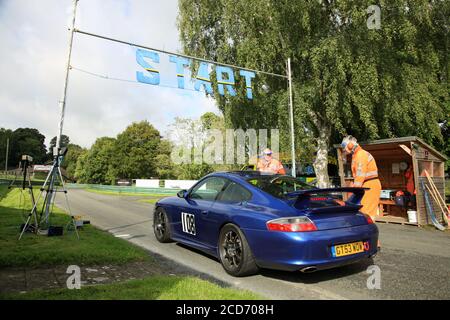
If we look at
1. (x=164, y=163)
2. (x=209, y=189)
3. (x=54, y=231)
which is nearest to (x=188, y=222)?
(x=209, y=189)

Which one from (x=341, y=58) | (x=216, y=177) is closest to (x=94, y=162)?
(x=341, y=58)

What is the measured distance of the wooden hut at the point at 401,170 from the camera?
34.3 ft

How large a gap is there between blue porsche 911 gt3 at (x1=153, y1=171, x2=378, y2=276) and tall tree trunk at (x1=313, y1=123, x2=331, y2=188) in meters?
11.4

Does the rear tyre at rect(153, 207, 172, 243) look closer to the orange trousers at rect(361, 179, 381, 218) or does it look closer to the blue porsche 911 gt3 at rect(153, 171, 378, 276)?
the blue porsche 911 gt3 at rect(153, 171, 378, 276)

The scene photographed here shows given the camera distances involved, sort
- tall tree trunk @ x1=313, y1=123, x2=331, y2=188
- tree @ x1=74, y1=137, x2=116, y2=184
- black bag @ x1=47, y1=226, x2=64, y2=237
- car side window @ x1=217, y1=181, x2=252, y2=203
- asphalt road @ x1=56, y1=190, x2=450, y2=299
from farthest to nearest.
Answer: tree @ x1=74, y1=137, x2=116, y2=184
tall tree trunk @ x1=313, y1=123, x2=331, y2=188
black bag @ x1=47, y1=226, x2=64, y2=237
car side window @ x1=217, y1=181, x2=252, y2=203
asphalt road @ x1=56, y1=190, x2=450, y2=299

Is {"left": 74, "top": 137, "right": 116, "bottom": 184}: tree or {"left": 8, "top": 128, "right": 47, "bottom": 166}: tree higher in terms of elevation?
{"left": 8, "top": 128, "right": 47, "bottom": 166}: tree

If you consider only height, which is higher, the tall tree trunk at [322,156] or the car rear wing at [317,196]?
the tall tree trunk at [322,156]

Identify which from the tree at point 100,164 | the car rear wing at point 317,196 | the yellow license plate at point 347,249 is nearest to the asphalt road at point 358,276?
the yellow license plate at point 347,249

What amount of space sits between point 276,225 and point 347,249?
0.96 m

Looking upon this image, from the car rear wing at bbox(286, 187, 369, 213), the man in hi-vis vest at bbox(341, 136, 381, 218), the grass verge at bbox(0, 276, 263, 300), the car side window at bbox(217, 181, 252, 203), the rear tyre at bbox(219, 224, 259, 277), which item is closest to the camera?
the grass verge at bbox(0, 276, 263, 300)

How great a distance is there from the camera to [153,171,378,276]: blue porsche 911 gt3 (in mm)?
4238

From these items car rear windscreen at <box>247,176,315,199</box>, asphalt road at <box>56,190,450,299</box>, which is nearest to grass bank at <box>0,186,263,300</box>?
asphalt road at <box>56,190,450,299</box>

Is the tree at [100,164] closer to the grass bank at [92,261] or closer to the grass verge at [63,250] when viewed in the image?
the grass verge at [63,250]

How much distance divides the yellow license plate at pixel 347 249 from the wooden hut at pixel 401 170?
22.2 ft
